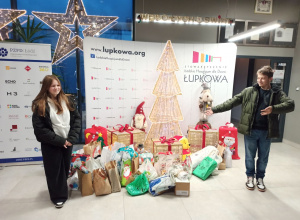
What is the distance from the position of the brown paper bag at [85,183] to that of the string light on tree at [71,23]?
2751 millimetres

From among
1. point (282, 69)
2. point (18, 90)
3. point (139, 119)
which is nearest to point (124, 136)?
point (139, 119)

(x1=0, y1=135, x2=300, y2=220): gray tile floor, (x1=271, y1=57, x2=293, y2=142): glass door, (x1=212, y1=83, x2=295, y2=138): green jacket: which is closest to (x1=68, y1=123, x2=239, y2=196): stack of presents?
(x1=0, y1=135, x2=300, y2=220): gray tile floor

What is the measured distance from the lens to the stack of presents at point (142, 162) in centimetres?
251

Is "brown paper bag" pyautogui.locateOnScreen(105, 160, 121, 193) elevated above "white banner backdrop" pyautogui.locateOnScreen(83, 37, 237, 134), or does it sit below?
below

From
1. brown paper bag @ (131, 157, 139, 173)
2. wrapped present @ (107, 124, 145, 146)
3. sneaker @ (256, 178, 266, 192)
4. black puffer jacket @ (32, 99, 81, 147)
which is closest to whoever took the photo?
black puffer jacket @ (32, 99, 81, 147)

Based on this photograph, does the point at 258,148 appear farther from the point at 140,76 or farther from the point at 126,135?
the point at 140,76

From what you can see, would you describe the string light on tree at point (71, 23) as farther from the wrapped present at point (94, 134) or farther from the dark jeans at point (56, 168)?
the dark jeans at point (56, 168)

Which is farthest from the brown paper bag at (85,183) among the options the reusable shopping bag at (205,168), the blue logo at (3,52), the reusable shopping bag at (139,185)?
the blue logo at (3,52)

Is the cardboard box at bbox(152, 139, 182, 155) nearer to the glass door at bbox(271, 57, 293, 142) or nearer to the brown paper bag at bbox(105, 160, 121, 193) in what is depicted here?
the brown paper bag at bbox(105, 160, 121, 193)

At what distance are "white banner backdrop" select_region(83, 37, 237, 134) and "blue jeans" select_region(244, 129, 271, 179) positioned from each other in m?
1.69

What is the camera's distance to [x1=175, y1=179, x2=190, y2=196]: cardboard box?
8.19 feet

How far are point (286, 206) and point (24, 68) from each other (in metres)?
4.07

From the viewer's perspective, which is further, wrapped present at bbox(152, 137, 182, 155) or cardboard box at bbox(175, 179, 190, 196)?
wrapped present at bbox(152, 137, 182, 155)

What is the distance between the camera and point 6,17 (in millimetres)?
3896
